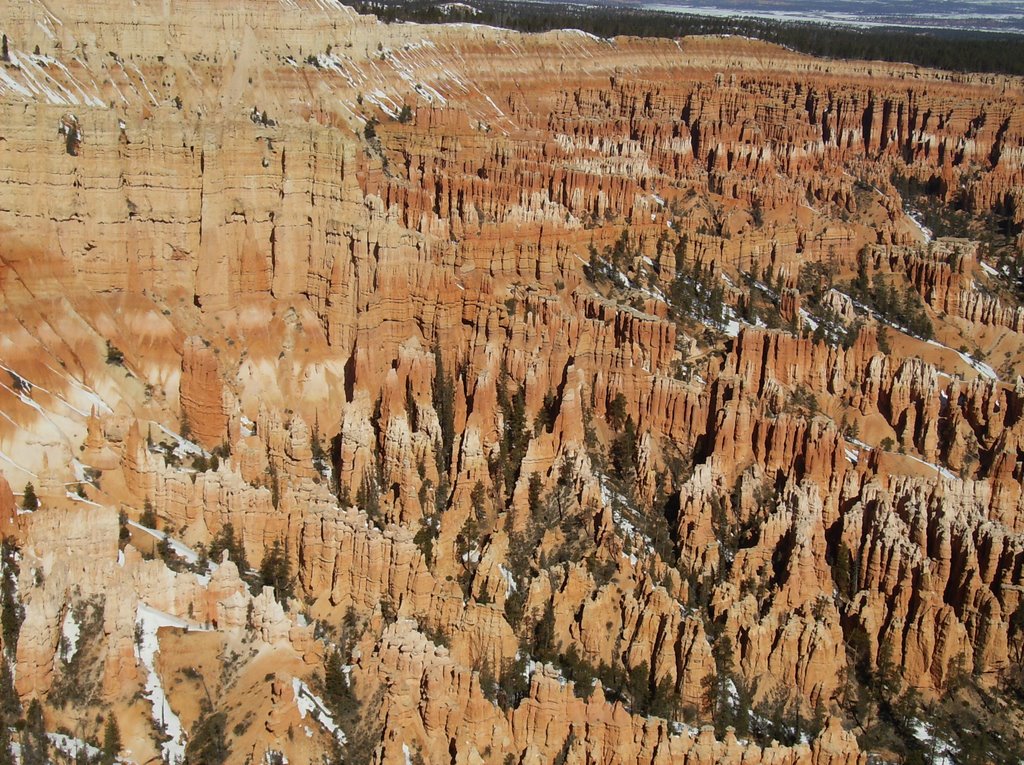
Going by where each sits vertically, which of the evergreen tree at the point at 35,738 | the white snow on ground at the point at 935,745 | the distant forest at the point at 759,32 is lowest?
the white snow on ground at the point at 935,745

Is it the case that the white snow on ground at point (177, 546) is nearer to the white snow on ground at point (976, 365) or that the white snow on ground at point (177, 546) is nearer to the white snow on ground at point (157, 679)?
the white snow on ground at point (157, 679)

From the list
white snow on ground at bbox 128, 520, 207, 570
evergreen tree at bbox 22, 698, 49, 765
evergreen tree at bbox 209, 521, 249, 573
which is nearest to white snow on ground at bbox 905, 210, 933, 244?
evergreen tree at bbox 209, 521, 249, 573

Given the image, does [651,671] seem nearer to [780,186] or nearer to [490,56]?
[780,186]

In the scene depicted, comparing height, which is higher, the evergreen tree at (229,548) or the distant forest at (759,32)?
the distant forest at (759,32)

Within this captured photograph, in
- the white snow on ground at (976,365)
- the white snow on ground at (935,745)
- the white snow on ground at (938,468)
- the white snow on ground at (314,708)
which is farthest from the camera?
the white snow on ground at (976,365)

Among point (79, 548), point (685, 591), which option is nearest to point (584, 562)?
point (685, 591)

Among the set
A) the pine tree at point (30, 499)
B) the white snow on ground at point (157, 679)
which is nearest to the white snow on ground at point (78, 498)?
the pine tree at point (30, 499)

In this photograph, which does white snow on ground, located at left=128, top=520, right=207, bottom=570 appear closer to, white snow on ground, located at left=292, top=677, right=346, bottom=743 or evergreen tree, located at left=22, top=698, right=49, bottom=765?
white snow on ground, located at left=292, top=677, right=346, bottom=743

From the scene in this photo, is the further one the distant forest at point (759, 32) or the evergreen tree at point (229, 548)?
the distant forest at point (759, 32)
